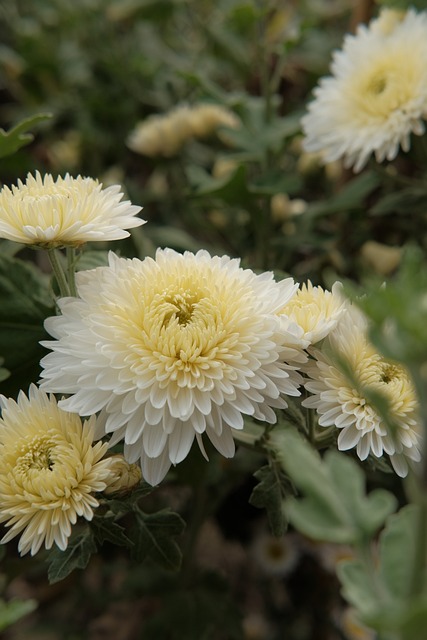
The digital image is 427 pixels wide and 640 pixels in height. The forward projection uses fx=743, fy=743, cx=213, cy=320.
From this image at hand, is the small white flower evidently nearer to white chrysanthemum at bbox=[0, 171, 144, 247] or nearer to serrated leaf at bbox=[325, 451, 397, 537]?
white chrysanthemum at bbox=[0, 171, 144, 247]

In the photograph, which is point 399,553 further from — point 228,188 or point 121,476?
point 228,188

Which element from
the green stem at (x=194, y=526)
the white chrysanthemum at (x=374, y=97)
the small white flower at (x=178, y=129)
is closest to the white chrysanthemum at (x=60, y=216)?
the white chrysanthemum at (x=374, y=97)

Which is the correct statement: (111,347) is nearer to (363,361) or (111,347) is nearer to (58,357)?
(58,357)

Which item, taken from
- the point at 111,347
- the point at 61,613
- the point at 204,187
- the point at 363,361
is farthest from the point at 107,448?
the point at 61,613

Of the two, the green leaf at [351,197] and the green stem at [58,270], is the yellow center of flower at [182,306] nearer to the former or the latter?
the green stem at [58,270]

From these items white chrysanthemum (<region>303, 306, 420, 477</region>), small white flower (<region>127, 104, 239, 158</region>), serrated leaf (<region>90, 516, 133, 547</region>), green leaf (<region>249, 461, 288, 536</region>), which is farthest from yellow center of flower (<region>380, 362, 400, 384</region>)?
small white flower (<region>127, 104, 239, 158</region>)

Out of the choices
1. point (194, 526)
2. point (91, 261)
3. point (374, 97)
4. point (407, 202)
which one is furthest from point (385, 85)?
point (194, 526)
